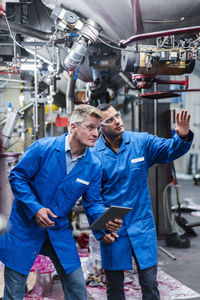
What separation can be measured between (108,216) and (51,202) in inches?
14.7

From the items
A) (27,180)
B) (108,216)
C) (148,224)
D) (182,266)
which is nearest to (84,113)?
(27,180)

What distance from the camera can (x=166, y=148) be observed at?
2.56 m

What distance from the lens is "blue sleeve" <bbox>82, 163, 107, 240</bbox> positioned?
236cm

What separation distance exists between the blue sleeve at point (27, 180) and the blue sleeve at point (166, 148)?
35.6 inches

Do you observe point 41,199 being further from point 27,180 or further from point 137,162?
point 137,162

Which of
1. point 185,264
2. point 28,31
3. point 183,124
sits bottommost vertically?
point 185,264

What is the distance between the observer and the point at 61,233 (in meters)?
2.24

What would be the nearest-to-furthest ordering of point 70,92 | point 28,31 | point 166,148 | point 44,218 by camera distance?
point 44,218 < point 166,148 < point 28,31 < point 70,92

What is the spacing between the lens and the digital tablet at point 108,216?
2.12 metres

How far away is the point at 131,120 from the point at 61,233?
29.9ft

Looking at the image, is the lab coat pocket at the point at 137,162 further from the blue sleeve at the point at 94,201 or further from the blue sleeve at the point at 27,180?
the blue sleeve at the point at 27,180

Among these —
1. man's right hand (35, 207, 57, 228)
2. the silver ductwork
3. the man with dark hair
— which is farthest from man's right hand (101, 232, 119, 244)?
the silver ductwork

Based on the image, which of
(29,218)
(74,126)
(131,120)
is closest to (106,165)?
(74,126)

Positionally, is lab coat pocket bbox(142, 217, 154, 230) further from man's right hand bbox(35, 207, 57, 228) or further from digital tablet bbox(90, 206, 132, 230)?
man's right hand bbox(35, 207, 57, 228)
